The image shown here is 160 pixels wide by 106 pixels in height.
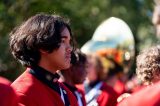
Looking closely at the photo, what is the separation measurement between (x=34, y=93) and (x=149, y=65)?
35.7 inches

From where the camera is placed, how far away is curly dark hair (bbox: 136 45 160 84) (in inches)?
191

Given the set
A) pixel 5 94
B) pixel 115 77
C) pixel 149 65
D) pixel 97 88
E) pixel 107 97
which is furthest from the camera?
pixel 115 77

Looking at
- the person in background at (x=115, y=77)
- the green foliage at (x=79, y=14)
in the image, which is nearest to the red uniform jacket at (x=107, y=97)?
the person in background at (x=115, y=77)

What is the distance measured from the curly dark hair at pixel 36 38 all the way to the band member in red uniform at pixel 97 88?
1.82 meters

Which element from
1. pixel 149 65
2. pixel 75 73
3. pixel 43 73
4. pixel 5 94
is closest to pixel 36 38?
pixel 43 73

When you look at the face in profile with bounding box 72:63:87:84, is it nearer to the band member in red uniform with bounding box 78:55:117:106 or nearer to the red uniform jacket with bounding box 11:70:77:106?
the band member in red uniform with bounding box 78:55:117:106

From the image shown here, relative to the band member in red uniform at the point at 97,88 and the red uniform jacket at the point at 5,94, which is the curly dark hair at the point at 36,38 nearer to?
the red uniform jacket at the point at 5,94

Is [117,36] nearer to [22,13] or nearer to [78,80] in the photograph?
[22,13]

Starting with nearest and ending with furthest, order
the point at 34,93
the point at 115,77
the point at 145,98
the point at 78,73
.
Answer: the point at 145,98 < the point at 34,93 < the point at 78,73 < the point at 115,77

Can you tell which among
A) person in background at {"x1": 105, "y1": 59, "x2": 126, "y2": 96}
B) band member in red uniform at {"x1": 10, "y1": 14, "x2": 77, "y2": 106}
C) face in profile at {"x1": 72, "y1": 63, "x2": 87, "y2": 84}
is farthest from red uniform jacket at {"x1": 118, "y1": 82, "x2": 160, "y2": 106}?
person in background at {"x1": 105, "y1": 59, "x2": 126, "y2": 96}

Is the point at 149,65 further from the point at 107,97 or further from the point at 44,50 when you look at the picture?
the point at 107,97

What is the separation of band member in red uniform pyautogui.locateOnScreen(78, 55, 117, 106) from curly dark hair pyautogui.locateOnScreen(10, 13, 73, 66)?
71.6 inches

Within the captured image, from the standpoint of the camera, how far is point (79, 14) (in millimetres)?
13359

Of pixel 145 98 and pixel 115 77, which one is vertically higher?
pixel 115 77
